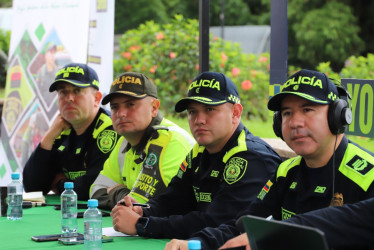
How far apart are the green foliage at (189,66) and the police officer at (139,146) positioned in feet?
11.2

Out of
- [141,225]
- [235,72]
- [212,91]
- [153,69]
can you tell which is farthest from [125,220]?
[153,69]

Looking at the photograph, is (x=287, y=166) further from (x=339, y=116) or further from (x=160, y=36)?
(x=160, y=36)

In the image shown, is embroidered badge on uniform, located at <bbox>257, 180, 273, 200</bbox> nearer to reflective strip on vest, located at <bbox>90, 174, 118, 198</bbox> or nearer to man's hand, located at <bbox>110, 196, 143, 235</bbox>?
man's hand, located at <bbox>110, 196, 143, 235</bbox>

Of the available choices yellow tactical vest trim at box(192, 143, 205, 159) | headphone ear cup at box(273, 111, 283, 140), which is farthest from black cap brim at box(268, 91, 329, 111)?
yellow tactical vest trim at box(192, 143, 205, 159)

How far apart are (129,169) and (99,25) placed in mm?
2356

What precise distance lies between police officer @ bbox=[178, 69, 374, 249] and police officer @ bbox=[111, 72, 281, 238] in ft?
1.37

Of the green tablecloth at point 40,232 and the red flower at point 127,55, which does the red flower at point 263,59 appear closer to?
the red flower at point 127,55

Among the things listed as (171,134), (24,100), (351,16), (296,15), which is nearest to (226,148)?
(171,134)

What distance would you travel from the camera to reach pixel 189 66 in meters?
8.37

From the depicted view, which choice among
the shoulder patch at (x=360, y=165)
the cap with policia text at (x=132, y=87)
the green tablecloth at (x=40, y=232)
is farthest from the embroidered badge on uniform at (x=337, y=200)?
the cap with policia text at (x=132, y=87)

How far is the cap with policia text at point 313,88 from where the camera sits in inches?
116

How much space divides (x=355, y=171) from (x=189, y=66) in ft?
18.3

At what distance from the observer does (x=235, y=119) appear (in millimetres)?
3760

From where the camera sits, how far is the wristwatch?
3.64 meters
